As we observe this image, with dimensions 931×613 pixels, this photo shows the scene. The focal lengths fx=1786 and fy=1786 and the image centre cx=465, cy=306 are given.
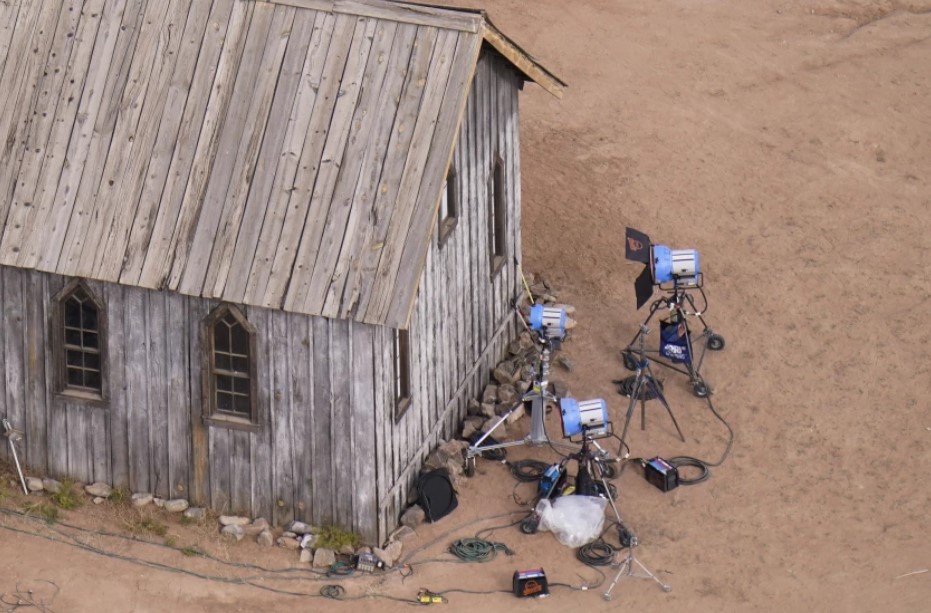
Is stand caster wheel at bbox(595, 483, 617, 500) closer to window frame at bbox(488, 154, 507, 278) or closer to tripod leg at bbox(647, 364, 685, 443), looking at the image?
tripod leg at bbox(647, 364, 685, 443)

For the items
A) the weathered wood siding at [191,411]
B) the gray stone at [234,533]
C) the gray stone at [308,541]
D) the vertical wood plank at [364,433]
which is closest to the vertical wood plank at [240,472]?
the weathered wood siding at [191,411]

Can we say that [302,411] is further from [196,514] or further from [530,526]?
[530,526]

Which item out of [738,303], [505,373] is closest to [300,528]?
[505,373]

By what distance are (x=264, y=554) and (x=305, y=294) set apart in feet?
11.5

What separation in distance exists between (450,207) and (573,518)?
440 cm

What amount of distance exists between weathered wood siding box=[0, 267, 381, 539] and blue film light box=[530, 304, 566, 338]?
3.95m

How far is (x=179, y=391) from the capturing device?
2227 cm

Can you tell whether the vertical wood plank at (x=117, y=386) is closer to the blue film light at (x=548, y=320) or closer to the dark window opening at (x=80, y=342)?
the dark window opening at (x=80, y=342)

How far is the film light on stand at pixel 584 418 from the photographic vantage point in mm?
22562

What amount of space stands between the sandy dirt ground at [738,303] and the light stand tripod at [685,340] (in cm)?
21

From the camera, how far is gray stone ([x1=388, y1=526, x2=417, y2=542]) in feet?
73.5

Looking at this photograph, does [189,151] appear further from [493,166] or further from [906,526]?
[906,526]

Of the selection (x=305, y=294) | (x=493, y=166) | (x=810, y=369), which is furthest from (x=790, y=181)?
(x=305, y=294)

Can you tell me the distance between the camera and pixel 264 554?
22.1m
